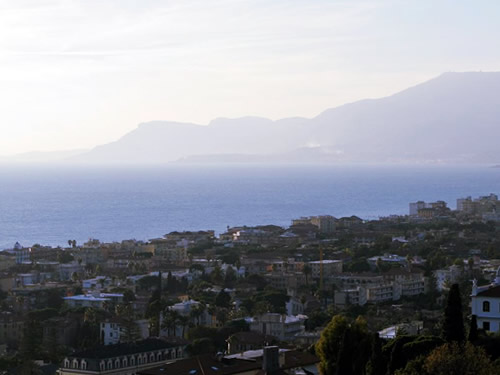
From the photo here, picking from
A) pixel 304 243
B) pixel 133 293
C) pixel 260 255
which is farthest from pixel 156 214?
pixel 133 293

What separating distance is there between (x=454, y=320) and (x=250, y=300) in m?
30.7

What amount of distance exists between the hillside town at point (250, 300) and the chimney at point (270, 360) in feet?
0.08

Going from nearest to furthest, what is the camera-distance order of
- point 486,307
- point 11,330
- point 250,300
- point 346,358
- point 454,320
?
point 346,358 < point 454,320 < point 486,307 < point 11,330 < point 250,300

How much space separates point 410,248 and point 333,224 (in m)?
28.8

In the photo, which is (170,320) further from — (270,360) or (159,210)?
(159,210)

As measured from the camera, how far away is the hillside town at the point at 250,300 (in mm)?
27312

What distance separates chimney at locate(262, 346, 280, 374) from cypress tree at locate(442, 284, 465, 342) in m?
3.72

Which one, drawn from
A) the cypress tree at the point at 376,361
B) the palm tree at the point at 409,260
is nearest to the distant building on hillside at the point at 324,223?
the palm tree at the point at 409,260

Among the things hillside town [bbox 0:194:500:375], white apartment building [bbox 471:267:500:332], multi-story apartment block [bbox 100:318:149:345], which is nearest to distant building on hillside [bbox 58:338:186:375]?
hillside town [bbox 0:194:500:375]

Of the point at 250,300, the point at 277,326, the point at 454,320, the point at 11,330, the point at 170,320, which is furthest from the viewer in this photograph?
the point at 250,300

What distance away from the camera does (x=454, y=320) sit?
2369 cm

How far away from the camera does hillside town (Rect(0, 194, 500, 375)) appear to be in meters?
27.3

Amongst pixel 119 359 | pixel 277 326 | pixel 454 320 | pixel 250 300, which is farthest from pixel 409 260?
pixel 454 320

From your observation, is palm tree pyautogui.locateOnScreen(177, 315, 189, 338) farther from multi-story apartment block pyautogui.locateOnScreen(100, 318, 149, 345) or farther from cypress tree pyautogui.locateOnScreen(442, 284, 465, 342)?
cypress tree pyautogui.locateOnScreen(442, 284, 465, 342)
